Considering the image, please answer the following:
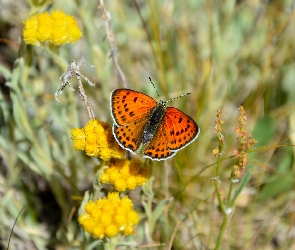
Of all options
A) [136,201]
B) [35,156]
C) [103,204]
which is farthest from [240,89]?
[103,204]

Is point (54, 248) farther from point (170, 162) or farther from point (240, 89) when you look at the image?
point (240, 89)

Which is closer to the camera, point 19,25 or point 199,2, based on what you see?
point 19,25

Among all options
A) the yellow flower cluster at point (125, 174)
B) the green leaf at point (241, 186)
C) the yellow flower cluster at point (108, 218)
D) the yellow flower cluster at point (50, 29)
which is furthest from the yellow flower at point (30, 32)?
the green leaf at point (241, 186)

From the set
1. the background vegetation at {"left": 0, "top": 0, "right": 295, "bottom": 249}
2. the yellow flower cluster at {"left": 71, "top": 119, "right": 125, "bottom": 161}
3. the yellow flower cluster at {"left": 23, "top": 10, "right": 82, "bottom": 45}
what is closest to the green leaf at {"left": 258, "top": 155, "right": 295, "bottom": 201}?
the background vegetation at {"left": 0, "top": 0, "right": 295, "bottom": 249}

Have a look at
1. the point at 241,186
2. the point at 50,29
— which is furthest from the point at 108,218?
the point at 50,29

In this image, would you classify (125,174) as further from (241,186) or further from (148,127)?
(241,186)

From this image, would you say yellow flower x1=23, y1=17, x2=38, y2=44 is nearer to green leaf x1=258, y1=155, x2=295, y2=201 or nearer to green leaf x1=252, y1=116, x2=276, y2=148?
green leaf x1=252, y1=116, x2=276, y2=148
